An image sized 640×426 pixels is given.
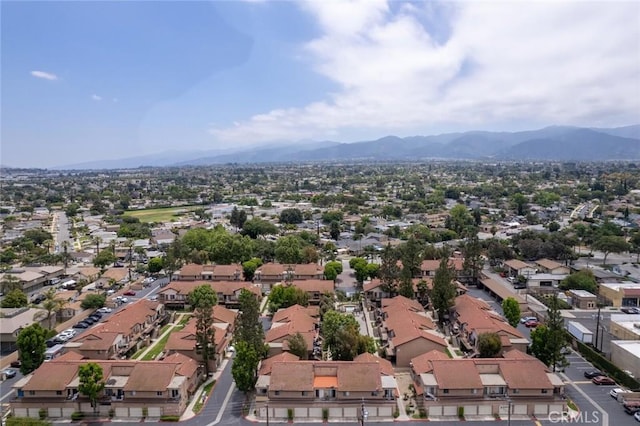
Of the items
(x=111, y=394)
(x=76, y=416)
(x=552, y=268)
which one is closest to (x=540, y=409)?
(x=111, y=394)

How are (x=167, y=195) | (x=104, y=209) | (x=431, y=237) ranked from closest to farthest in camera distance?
1. (x=431, y=237)
2. (x=104, y=209)
3. (x=167, y=195)

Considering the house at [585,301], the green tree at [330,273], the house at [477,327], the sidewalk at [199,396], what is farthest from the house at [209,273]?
the house at [585,301]

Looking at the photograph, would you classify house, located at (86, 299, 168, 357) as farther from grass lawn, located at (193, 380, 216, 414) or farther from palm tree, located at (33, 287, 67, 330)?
grass lawn, located at (193, 380, 216, 414)

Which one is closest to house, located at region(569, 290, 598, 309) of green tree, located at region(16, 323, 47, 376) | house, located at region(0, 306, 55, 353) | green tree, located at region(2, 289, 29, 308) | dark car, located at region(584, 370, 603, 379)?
dark car, located at region(584, 370, 603, 379)

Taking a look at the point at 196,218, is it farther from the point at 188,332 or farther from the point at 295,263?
the point at 188,332

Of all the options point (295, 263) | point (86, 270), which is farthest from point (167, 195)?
point (295, 263)

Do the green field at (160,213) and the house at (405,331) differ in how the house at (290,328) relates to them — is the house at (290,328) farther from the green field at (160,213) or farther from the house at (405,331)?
the green field at (160,213)
